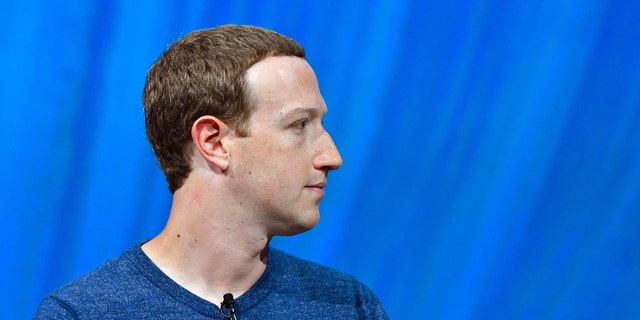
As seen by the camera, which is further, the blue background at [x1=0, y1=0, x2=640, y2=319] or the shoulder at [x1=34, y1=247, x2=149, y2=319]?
the blue background at [x1=0, y1=0, x2=640, y2=319]

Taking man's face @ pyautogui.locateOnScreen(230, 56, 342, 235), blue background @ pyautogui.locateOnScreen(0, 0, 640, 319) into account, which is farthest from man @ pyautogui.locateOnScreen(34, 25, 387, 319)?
blue background @ pyautogui.locateOnScreen(0, 0, 640, 319)

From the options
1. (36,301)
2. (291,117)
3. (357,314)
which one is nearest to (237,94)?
(291,117)

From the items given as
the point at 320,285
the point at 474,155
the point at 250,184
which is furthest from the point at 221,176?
the point at 474,155

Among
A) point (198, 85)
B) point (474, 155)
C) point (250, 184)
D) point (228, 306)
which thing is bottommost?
point (228, 306)

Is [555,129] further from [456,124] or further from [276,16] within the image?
[276,16]

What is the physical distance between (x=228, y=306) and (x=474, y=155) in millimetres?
686

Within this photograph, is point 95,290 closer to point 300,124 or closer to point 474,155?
point 300,124

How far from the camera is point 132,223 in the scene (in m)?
1.88

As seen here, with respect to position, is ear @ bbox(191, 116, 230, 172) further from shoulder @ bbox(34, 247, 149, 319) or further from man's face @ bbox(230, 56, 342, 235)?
shoulder @ bbox(34, 247, 149, 319)

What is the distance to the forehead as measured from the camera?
4.78 ft

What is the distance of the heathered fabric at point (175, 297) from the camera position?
1.44 metres

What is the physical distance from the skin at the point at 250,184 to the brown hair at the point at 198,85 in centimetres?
1

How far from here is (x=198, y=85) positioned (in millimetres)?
1463

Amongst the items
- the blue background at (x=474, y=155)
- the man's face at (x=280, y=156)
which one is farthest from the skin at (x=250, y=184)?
the blue background at (x=474, y=155)
